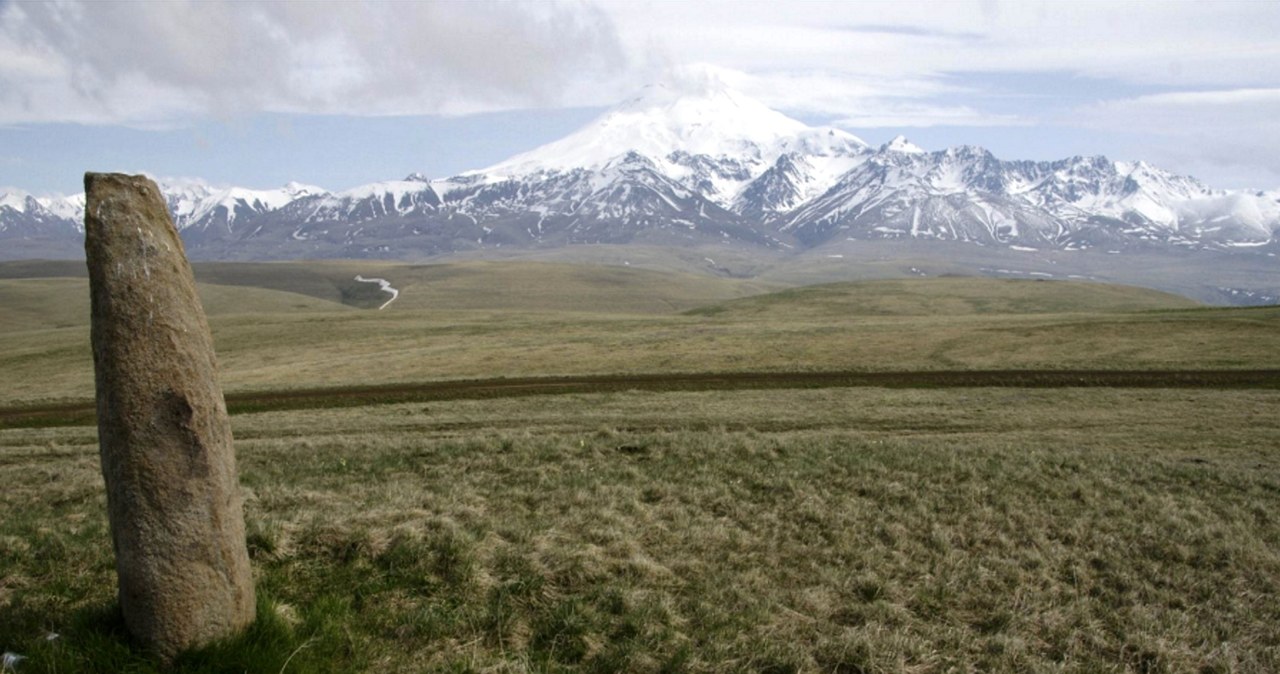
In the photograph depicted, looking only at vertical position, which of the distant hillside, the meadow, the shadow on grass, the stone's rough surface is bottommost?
the distant hillside

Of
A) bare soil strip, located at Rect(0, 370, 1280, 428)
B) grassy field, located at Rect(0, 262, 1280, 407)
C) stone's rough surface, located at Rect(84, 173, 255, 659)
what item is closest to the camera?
stone's rough surface, located at Rect(84, 173, 255, 659)

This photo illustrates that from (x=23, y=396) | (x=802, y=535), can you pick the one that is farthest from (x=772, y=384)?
(x=23, y=396)

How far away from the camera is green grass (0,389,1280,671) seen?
1022cm

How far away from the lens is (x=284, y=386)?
48062 mm

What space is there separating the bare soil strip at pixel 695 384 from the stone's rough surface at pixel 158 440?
106ft

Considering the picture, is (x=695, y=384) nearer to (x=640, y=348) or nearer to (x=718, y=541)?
(x=640, y=348)

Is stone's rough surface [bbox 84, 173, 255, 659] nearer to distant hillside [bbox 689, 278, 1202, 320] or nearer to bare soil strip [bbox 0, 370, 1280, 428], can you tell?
bare soil strip [bbox 0, 370, 1280, 428]

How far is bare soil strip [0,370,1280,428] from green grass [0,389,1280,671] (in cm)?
1604

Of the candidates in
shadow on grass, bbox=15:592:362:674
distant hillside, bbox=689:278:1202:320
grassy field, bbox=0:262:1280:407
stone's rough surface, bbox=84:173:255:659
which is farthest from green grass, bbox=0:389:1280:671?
distant hillside, bbox=689:278:1202:320

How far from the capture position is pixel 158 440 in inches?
349

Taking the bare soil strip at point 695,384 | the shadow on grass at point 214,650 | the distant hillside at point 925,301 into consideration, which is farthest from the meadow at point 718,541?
the distant hillside at point 925,301

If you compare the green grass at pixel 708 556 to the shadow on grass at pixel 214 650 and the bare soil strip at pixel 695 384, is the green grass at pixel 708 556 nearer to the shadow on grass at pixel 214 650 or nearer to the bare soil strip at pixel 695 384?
the shadow on grass at pixel 214 650

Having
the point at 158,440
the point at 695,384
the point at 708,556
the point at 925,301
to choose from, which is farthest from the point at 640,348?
the point at 925,301

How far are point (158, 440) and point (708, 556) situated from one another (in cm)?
833
